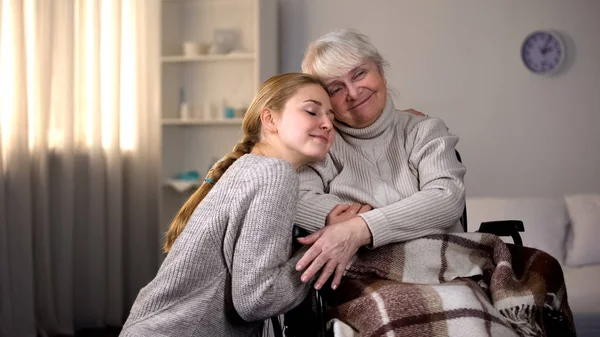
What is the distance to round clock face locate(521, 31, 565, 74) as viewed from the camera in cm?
442

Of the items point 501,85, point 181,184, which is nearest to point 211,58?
point 181,184

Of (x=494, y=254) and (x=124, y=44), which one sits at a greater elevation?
(x=124, y=44)

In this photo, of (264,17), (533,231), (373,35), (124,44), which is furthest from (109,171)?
(533,231)

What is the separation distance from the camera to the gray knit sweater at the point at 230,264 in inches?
58.2

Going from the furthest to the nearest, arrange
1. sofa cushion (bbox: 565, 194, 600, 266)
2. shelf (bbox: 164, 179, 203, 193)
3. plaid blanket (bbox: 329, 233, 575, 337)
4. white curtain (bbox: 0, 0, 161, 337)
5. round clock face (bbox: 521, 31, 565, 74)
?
shelf (bbox: 164, 179, 203, 193) → round clock face (bbox: 521, 31, 565, 74) → white curtain (bbox: 0, 0, 161, 337) → sofa cushion (bbox: 565, 194, 600, 266) → plaid blanket (bbox: 329, 233, 575, 337)

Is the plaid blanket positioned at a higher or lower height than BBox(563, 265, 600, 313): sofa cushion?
higher

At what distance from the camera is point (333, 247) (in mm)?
1604

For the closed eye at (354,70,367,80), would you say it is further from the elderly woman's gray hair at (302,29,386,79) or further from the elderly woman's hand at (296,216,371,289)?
the elderly woman's hand at (296,216,371,289)

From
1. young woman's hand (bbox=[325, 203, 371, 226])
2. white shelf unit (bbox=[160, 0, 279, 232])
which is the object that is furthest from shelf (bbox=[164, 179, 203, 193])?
young woman's hand (bbox=[325, 203, 371, 226])

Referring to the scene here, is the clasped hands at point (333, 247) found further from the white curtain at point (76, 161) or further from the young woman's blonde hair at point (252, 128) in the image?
the white curtain at point (76, 161)

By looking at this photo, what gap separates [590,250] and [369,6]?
83.1 inches

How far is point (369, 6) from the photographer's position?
4.71 metres

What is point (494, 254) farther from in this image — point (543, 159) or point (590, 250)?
point (543, 159)

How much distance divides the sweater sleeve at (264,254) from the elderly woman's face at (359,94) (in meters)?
0.45
